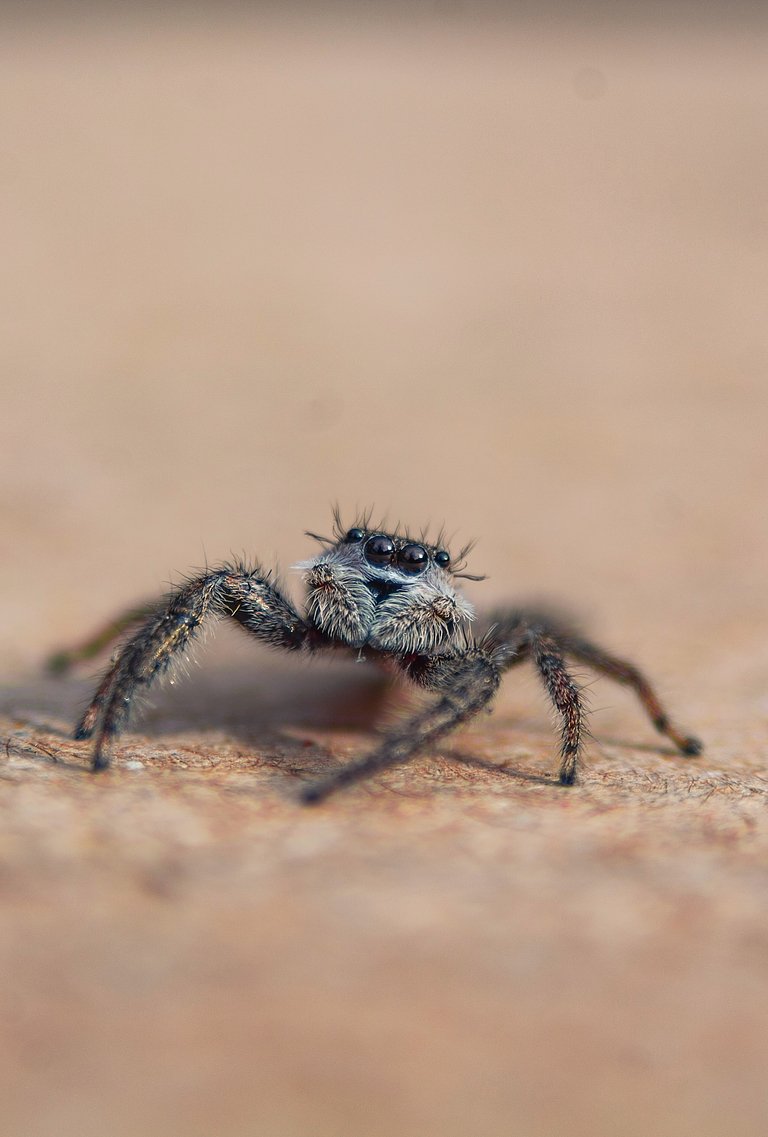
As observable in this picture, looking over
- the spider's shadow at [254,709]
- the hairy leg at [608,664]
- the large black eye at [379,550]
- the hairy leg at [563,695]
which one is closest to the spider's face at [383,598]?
the large black eye at [379,550]

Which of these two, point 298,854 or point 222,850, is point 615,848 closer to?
point 298,854

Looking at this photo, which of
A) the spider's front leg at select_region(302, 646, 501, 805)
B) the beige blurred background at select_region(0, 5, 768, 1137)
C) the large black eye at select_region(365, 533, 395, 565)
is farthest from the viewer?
the large black eye at select_region(365, 533, 395, 565)

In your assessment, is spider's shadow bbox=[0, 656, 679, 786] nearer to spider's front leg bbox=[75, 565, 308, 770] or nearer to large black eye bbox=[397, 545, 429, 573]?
spider's front leg bbox=[75, 565, 308, 770]

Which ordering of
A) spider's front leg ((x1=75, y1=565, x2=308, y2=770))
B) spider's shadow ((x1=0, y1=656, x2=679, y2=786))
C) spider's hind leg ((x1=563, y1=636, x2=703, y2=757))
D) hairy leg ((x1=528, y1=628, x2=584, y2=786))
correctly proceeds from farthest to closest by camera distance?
spider's hind leg ((x1=563, y1=636, x2=703, y2=757)) < spider's shadow ((x1=0, y1=656, x2=679, y2=786)) < hairy leg ((x1=528, y1=628, x2=584, y2=786)) < spider's front leg ((x1=75, y1=565, x2=308, y2=770))

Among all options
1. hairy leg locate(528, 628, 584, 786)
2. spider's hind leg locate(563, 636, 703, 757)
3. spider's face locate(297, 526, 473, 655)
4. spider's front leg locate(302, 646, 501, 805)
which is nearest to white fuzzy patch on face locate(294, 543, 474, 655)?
spider's face locate(297, 526, 473, 655)

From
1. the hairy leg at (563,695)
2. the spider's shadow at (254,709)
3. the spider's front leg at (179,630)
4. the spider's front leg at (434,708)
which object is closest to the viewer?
the spider's front leg at (434,708)

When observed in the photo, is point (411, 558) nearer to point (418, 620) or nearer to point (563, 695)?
point (418, 620)

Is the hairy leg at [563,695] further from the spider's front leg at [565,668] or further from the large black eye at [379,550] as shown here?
the large black eye at [379,550]
